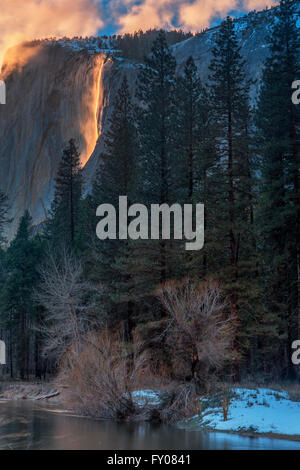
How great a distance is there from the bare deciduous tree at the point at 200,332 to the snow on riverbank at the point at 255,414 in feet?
5.23

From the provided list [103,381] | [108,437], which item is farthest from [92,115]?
[108,437]

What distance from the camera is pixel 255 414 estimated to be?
20406 mm

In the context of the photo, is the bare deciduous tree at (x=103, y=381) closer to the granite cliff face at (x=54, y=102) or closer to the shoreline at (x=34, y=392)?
the shoreline at (x=34, y=392)

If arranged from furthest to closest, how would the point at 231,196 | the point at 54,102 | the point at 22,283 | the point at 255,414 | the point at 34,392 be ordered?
the point at 54,102 < the point at 22,283 < the point at 34,392 < the point at 231,196 < the point at 255,414

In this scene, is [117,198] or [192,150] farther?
[117,198]

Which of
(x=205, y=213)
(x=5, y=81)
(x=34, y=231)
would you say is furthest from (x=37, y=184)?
(x=205, y=213)

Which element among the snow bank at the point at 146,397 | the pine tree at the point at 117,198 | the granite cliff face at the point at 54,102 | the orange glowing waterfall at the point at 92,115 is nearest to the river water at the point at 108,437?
the snow bank at the point at 146,397

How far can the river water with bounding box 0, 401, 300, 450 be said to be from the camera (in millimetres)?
17688

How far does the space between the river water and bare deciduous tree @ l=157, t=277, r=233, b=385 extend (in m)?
3.29

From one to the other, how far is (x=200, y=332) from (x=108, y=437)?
6.17 m

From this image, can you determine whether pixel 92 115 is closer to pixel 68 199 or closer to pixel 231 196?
pixel 68 199

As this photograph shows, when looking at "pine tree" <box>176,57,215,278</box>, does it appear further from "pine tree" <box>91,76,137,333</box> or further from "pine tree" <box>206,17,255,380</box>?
"pine tree" <box>91,76,137,333</box>

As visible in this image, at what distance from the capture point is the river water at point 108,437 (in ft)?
58.0
